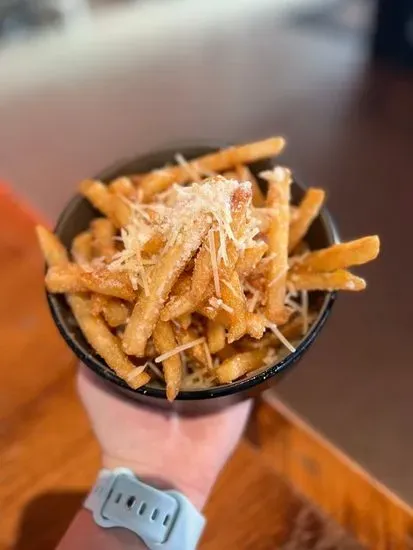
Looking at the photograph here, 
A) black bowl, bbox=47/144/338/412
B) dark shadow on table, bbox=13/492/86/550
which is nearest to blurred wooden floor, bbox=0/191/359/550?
dark shadow on table, bbox=13/492/86/550

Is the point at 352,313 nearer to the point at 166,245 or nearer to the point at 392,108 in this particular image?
the point at 166,245

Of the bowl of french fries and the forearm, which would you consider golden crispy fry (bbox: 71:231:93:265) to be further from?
the forearm

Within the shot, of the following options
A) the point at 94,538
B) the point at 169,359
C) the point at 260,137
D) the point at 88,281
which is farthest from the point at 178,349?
the point at 260,137


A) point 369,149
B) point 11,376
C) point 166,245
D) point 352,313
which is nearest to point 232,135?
point 369,149

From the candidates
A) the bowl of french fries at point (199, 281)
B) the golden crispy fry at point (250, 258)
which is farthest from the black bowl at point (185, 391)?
the golden crispy fry at point (250, 258)

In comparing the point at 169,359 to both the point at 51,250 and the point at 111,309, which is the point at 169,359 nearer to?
the point at 111,309
